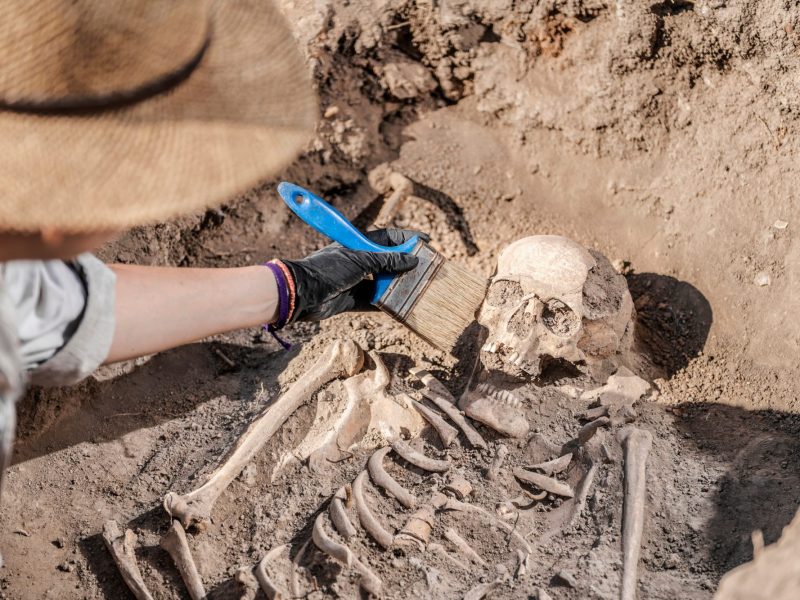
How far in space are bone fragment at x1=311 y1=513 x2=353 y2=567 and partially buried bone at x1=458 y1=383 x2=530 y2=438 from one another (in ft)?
2.48

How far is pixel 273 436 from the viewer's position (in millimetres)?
2670

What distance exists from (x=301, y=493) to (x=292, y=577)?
37cm

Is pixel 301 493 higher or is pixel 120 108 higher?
pixel 120 108

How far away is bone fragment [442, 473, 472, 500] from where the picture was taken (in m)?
2.45

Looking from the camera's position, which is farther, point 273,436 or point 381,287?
point 381,287

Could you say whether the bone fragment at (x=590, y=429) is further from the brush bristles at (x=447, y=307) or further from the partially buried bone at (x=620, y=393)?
the brush bristles at (x=447, y=307)

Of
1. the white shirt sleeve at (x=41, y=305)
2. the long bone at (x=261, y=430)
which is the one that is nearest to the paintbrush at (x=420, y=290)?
the long bone at (x=261, y=430)

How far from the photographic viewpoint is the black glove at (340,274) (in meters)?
2.68

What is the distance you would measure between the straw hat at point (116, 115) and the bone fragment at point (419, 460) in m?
1.43

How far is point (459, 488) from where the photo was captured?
2.45 meters

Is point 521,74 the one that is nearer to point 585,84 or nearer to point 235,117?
point 585,84

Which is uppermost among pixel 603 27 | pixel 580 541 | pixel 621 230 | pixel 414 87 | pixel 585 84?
pixel 603 27

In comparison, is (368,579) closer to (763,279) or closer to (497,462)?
(497,462)

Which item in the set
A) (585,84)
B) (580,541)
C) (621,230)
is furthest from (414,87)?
(580,541)
